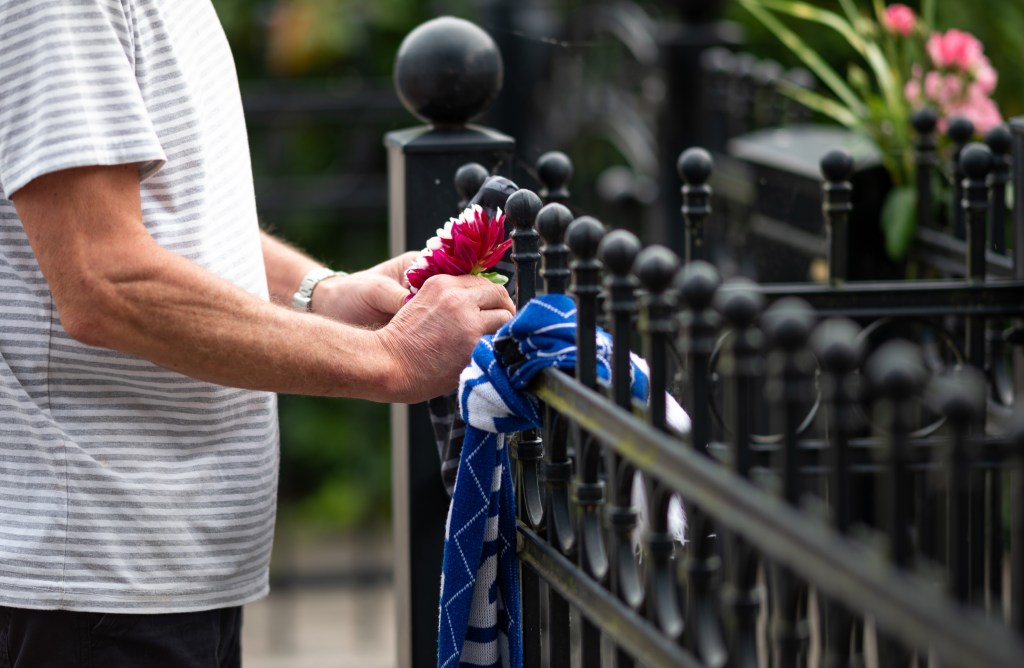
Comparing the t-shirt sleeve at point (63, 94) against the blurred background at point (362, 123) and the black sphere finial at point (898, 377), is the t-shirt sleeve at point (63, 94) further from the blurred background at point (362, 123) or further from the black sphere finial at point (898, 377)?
the blurred background at point (362, 123)

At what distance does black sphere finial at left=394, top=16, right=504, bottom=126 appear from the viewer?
2680 millimetres

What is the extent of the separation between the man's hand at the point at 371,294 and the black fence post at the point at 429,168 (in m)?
0.26

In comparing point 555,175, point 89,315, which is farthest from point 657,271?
point 555,175

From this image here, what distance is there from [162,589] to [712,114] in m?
4.69

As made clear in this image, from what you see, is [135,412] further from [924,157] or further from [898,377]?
[924,157]

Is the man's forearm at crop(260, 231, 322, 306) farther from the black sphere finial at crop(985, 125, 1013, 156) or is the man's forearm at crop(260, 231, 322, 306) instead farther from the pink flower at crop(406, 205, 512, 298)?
the black sphere finial at crop(985, 125, 1013, 156)

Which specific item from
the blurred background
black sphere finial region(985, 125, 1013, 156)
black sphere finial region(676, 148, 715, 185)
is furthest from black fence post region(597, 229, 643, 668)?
the blurred background

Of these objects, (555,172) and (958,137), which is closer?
(555,172)

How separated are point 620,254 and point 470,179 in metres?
0.89

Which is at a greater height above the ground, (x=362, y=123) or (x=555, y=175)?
(x=362, y=123)

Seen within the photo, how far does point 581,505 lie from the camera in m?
1.78

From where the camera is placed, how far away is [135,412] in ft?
6.64

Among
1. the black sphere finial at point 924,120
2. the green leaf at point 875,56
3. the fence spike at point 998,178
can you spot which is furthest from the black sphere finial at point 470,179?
the green leaf at point 875,56

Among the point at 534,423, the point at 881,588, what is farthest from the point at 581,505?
the point at 881,588
